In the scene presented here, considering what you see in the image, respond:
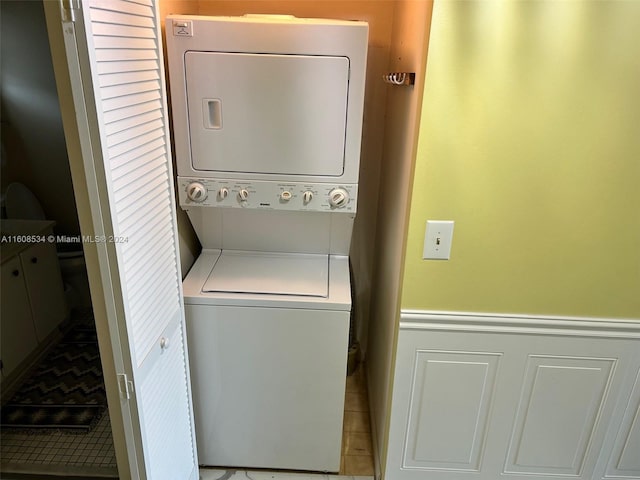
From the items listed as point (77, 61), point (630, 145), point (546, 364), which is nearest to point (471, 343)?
point (546, 364)

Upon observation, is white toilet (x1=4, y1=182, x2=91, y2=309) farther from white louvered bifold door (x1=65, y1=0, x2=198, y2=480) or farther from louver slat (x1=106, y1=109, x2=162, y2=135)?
louver slat (x1=106, y1=109, x2=162, y2=135)

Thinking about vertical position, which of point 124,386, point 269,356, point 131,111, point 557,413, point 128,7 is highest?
point 128,7

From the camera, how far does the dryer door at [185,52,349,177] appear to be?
156cm

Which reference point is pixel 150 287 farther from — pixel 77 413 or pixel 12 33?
pixel 77 413

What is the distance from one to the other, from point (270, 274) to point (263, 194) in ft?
1.06

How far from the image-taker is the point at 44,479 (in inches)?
66.5

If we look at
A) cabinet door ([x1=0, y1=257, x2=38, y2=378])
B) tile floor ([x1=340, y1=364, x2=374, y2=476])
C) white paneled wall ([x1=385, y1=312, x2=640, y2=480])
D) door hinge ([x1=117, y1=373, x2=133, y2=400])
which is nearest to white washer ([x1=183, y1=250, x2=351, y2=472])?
tile floor ([x1=340, y1=364, x2=374, y2=476])

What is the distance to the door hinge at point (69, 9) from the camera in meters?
0.90

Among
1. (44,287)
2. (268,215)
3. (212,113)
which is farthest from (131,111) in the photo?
(44,287)

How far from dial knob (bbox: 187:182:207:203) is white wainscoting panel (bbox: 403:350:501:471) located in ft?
3.18

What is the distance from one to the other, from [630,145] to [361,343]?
167 centimetres

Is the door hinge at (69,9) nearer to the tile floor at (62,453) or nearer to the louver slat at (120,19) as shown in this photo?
the louver slat at (120,19)

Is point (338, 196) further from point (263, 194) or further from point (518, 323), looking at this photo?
point (518, 323)

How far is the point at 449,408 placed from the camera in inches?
66.3
